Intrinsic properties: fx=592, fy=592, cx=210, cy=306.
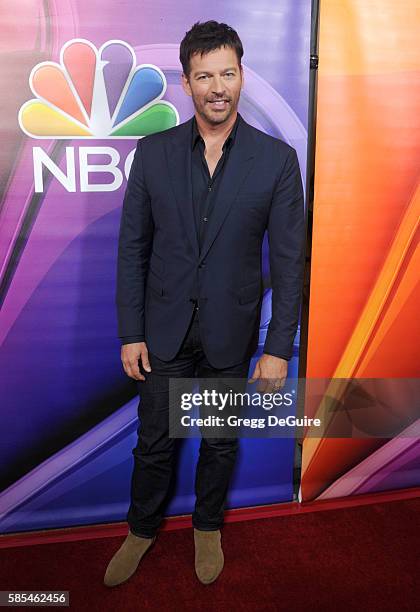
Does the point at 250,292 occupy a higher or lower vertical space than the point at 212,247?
lower

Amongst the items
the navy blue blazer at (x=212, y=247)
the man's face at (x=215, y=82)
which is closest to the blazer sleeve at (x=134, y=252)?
the navy blue blazer at (x=212, y=247)

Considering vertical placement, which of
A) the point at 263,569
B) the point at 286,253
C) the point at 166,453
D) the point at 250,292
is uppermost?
the point at 286,253

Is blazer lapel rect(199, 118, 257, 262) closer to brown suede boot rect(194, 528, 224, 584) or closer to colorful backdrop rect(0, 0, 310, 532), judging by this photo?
colorful backdrop rect(0, 0, 310, 532)

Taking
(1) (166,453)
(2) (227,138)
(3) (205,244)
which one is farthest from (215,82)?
(1) (166,453)

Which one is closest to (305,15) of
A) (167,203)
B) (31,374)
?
(167,203)

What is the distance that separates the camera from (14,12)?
6.17 feet

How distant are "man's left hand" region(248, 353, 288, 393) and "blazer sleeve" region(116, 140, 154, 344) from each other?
0.41 m

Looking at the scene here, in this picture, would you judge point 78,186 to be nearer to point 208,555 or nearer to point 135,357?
point 135,357

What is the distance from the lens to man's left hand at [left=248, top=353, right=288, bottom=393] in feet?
6.36

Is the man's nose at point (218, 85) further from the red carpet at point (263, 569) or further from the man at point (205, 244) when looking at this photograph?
the red carpet at point (263, 569)

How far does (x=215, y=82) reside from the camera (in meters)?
1.72

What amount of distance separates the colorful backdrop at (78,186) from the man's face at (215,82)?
305mm

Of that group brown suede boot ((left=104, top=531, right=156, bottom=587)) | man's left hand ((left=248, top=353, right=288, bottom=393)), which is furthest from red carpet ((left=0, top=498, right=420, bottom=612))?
man's left hand ((left=248, top=353, right=288, bottom=393))

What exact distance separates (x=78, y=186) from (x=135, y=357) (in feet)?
2.05
